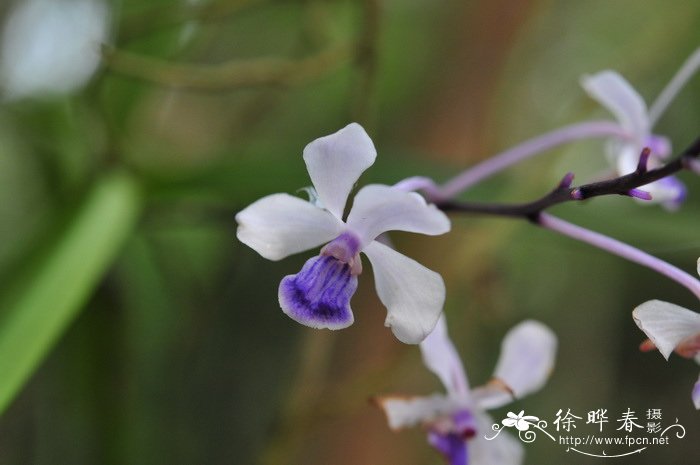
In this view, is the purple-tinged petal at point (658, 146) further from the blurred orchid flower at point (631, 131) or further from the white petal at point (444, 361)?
the white petal at point (444, 361)

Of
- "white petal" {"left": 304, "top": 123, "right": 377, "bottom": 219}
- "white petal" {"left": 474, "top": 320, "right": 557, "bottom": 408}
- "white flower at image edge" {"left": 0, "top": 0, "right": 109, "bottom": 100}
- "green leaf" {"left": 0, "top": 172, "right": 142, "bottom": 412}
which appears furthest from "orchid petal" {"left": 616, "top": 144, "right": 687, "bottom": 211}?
"white flower at image edge" {"left": 0, "top": 0, "right": 109, "bottom": 100}

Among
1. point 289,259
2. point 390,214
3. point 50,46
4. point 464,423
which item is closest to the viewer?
point 390,214

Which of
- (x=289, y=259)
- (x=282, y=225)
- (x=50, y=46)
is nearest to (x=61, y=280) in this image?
(x=282, y=225)

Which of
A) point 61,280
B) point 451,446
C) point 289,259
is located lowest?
point 451,446

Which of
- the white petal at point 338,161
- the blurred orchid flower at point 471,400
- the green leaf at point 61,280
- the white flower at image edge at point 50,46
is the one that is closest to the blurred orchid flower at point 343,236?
the white petal at point 338,161

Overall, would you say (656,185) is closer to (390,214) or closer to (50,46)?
(390,214)

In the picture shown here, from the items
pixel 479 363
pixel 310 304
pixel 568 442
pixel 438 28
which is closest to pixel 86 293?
pixel 310 304
